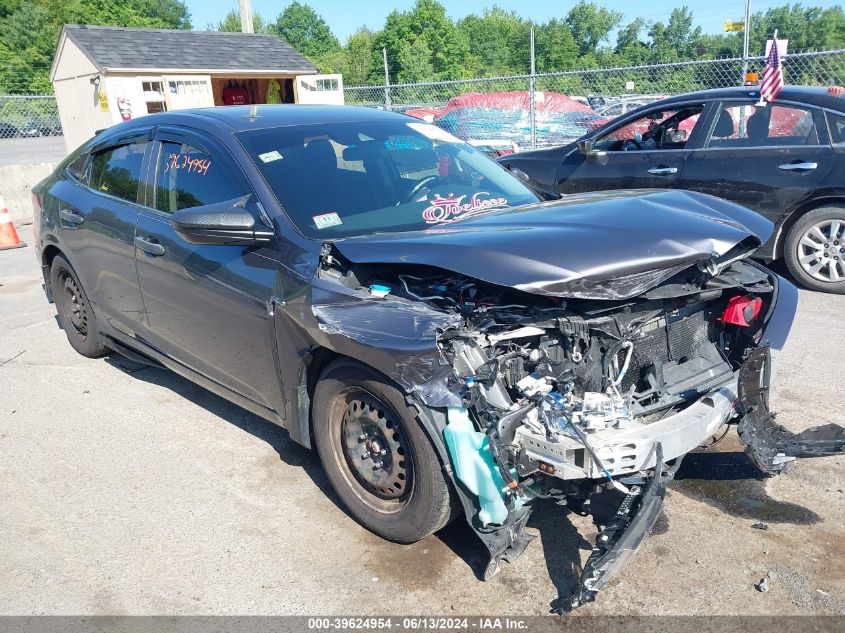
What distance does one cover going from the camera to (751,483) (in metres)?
3.59

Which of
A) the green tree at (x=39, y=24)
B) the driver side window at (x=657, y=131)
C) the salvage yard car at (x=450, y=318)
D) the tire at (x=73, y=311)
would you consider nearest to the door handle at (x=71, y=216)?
the tire at (x=73, y=311)

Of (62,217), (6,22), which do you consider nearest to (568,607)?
(62,217)

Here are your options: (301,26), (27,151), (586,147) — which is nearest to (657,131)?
(586,147)

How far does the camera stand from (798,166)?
620 centimetres

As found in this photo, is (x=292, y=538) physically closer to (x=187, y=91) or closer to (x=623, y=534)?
(x=623, y=534)

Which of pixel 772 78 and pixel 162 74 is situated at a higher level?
pixel 162 74

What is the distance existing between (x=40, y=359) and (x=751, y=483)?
5.11 m

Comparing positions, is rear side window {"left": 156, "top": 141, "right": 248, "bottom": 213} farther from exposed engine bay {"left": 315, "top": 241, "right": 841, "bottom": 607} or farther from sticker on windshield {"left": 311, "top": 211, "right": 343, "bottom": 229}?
exposed engine bay {"left": 315, "top": 241, "right": 841, "bottom": 607}

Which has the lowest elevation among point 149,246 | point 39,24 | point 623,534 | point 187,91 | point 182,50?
point 623,534

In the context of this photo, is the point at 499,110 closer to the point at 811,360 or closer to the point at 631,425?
the point at 811,360

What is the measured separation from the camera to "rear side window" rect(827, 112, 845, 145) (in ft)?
19.9

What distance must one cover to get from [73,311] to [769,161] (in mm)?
5849

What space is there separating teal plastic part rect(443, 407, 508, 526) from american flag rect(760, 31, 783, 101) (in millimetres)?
5209

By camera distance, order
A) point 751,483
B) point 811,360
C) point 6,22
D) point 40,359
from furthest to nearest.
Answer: point 6,22
point 40,359
point 811,360
point 751,483
